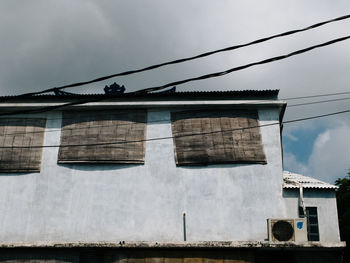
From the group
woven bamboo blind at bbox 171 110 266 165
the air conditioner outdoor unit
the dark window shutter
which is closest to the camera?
the air conditioner outdoor unit

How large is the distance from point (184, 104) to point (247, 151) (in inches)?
137

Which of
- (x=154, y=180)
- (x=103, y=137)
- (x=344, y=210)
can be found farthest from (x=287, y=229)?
(x=344, y=210)

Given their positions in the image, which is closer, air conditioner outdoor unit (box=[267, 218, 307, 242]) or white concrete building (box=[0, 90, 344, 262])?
air conditioner outdoor unit (box=[267, 218, 307, 242])

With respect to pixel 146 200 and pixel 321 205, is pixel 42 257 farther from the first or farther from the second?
pixel 321 205

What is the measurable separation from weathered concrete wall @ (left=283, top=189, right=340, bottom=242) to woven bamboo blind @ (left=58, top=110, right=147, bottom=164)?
6451 mm

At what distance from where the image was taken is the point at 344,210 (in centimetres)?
3034

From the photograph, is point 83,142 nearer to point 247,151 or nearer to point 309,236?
point 247,151

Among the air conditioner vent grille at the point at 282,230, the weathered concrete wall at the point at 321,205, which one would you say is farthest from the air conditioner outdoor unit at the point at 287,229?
the weathered concrete wall at the point at 321,205

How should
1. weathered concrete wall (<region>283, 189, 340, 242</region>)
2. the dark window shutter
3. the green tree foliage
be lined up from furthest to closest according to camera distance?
the green tree foliage
weathered concrete wall (<region>283, 189, 340, 242</region>)
the dark window shutter

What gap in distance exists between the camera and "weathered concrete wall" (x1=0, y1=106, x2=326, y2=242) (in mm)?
15734

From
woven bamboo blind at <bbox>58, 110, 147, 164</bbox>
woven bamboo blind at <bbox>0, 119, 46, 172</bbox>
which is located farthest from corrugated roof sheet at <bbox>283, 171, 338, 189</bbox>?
woven bamboo blind at <bbox>0, 119, 46, 172</bbox>

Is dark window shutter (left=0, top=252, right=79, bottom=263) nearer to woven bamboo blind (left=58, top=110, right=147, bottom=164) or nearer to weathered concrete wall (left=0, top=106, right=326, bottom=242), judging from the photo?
weathered concrete wall (left=0, top=106, right=326, bottom=242)

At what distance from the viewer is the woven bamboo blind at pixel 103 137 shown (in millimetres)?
16953

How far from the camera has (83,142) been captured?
683 inches
